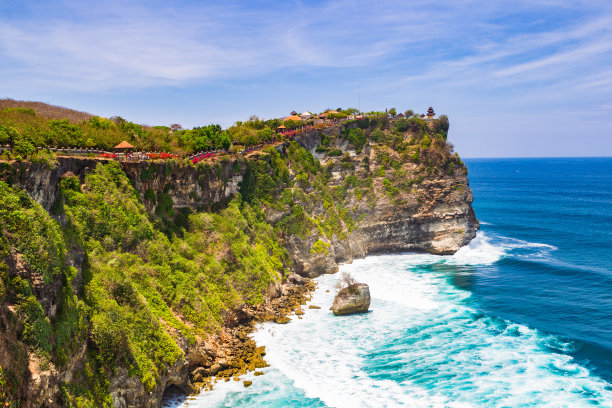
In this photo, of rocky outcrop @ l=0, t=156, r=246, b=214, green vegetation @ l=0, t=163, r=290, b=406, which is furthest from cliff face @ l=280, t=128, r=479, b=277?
green vegetation @ l=0, t=163, r=290, b=406

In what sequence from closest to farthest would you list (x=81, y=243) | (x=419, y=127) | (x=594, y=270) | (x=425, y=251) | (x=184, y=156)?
(x=81, y=243) < (x=184, y=156) < (x=594, y=270) < (x=425, y=251) < (x=419, y=127)

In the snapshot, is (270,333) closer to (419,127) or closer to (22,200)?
(22,200)

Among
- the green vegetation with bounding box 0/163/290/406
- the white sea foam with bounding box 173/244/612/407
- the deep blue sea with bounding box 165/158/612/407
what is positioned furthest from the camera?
the deep blue sea with bounding box 165/158/612/407

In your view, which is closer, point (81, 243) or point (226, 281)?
point (81, 243)

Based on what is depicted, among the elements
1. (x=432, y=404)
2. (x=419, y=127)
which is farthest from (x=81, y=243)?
(x=419, y=127)

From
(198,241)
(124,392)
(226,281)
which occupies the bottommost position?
(124,392)

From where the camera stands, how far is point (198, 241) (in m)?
43.9

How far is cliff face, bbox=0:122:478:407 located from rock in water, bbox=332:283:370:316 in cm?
786

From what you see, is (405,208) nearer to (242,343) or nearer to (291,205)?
(291,205)

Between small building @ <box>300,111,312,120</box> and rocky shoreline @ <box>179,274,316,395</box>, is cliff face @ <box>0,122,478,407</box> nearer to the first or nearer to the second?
rocky shoreline @ <box>179,274,316,395</box>

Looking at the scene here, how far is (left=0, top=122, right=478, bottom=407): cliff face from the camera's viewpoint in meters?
24.4

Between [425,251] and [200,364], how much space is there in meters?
50.5

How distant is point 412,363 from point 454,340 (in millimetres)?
A: 6916

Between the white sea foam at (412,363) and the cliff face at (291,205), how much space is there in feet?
19.4
